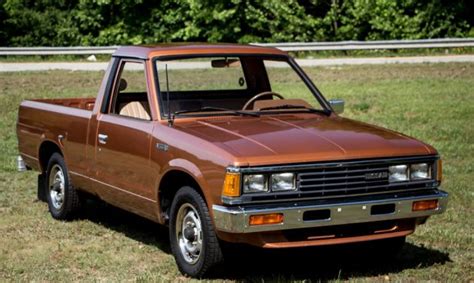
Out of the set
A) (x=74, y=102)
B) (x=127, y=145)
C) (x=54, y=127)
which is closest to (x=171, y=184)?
(x=127, y=145)

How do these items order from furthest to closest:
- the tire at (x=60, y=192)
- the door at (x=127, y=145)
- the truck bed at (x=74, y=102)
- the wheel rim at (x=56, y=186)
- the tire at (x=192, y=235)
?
the truck bed at (x=74, y=102)
the wheel rim at (x=56, y=186)
the tire at (x=60, y=192)
the door at (x=127, y=145)
the tire at (x=192, y=235)

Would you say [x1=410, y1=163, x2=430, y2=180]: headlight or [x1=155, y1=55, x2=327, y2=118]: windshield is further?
[x1=155, y1=55, x2=327, y2=118]: windshield

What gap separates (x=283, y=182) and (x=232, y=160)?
0.39m

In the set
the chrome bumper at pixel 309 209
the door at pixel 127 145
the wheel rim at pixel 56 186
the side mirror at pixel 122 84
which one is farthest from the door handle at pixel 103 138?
the chrome bumper at pixel 309 209

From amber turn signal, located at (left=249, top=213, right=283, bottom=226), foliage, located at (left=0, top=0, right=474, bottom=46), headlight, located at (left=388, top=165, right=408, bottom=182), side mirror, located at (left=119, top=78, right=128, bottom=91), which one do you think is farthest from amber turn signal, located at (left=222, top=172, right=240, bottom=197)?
foliage, located at (left=0, top=0, right=474, bottom=46)

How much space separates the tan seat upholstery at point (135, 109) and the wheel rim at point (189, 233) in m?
1.45

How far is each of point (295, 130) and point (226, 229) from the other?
44.1 inches

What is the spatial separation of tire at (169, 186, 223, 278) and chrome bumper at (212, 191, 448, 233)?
189 mm

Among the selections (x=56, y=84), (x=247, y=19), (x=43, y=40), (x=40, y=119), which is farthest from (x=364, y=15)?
(x=40, y=119)

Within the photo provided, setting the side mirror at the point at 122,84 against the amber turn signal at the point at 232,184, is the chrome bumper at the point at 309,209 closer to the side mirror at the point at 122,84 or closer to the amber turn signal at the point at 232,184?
the amber turn signal at the point at 232,184

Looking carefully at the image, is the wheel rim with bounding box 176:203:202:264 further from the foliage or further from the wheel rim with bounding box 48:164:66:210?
the foliage

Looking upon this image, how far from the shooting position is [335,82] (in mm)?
22094

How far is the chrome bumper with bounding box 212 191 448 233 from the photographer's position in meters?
6.33

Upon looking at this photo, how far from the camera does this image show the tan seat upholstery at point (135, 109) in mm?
8289
